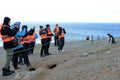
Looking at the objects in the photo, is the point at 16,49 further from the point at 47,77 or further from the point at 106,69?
the point at 106,69

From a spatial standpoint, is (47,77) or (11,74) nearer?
(47,77)

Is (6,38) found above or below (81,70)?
above

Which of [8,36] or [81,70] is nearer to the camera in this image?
[81,70]

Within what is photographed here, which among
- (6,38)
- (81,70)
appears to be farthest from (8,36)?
(81,70)

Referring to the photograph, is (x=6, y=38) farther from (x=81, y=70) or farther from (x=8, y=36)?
(x=81, y=70)

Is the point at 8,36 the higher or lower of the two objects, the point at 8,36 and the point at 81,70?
the higher

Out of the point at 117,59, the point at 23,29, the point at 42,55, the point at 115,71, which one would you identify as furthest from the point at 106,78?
the point at 42,55

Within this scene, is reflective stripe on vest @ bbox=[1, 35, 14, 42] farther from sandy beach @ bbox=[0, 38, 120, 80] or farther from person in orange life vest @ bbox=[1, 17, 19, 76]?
sandy beach @ bbox=[0, 38, 120, 80]

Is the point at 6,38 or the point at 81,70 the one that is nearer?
the point at 81,70

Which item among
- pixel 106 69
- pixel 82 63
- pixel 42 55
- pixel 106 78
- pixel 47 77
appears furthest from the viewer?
pixel 42 55

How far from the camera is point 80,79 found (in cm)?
1195

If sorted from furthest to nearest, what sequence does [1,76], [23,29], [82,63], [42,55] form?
[42,55] < [23,29] < [1,76] < [82,63]

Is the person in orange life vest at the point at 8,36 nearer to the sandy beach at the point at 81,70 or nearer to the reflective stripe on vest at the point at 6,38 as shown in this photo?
the reflective stripe on vest at the point at 6,38

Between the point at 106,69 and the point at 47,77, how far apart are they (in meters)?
1.99
